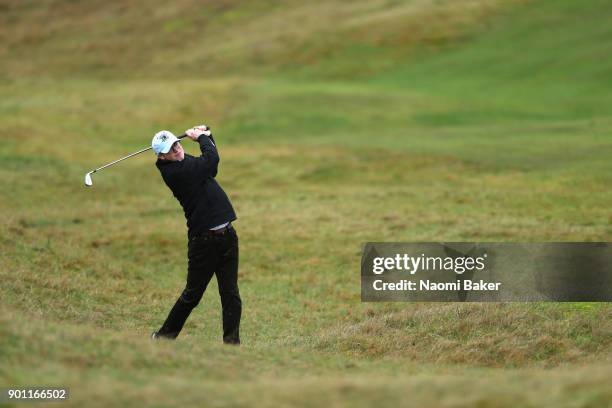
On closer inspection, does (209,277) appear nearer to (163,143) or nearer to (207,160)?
(207,160)

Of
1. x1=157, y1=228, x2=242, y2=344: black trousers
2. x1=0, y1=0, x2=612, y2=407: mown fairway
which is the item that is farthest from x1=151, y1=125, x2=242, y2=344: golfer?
x1=0, y1=0, x2=612, y2=407: mown fairway

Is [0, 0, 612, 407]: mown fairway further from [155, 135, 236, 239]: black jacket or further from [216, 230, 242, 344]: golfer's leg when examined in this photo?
[155, 135, 236, 239]: black jacket

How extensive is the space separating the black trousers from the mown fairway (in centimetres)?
67

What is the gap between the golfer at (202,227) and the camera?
11.4m

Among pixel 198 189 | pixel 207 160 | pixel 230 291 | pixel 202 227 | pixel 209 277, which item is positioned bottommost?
pixel 230 291

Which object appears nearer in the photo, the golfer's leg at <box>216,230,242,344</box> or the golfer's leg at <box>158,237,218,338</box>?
the golfer's leg at <box>158,237,218,338</box>

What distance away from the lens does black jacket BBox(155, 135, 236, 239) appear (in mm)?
11352

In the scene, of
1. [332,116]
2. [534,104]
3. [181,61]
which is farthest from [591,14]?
[181,61]

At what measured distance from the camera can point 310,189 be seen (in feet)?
87.4

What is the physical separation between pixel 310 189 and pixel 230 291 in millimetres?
15119

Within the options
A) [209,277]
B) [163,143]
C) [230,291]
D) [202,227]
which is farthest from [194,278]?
[163,143]

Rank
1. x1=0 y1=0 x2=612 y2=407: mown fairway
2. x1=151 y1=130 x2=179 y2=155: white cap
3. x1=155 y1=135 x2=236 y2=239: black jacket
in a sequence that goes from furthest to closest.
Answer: x1=155 y1=135 x2=236 y2=239: black jacket < x1=151 y1=130 x2=179 y2=155: white cap < x1=0 y1=0 x2=612 y2=407: mown fairway

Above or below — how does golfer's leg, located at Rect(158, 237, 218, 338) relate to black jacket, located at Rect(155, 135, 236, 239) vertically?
below

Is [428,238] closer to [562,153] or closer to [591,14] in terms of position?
[562,153]
